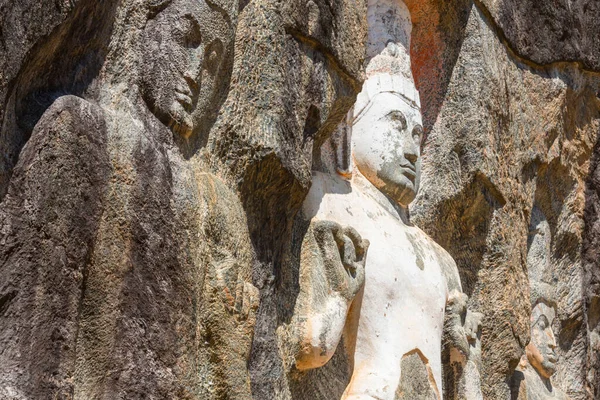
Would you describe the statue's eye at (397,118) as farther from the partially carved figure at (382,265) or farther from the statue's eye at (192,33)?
the statue's eye at (192,33)

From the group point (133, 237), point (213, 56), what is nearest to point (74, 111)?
point (133, 237)

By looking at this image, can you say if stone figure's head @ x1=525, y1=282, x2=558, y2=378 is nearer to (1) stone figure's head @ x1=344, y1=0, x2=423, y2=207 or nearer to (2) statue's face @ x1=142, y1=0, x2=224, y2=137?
(1) stone figure's head @ x1=344, y1=0, x2=423, y2=207

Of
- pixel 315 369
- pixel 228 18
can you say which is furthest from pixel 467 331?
pixel 228 18

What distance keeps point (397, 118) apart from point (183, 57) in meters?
1.08

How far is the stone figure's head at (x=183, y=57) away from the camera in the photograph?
3127 millimetres

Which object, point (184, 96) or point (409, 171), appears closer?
point (184, 96)

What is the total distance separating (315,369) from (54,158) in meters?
1.20

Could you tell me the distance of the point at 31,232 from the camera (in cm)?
267

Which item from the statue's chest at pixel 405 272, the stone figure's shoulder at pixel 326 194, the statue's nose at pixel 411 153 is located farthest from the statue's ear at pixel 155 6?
the statue's nose at pixel 411 153

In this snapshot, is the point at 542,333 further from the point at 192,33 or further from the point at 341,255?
the point at 192,33

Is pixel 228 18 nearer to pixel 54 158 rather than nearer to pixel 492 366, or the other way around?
pixel 54 158

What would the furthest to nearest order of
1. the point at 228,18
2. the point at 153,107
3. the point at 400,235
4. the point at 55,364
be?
the point at 400,235
the point at 228,18
the point at 153,107
the point at 55,364

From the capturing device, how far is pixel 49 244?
2.68 meters

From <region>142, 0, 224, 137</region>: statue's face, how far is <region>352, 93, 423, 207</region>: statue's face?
34.6 inches
